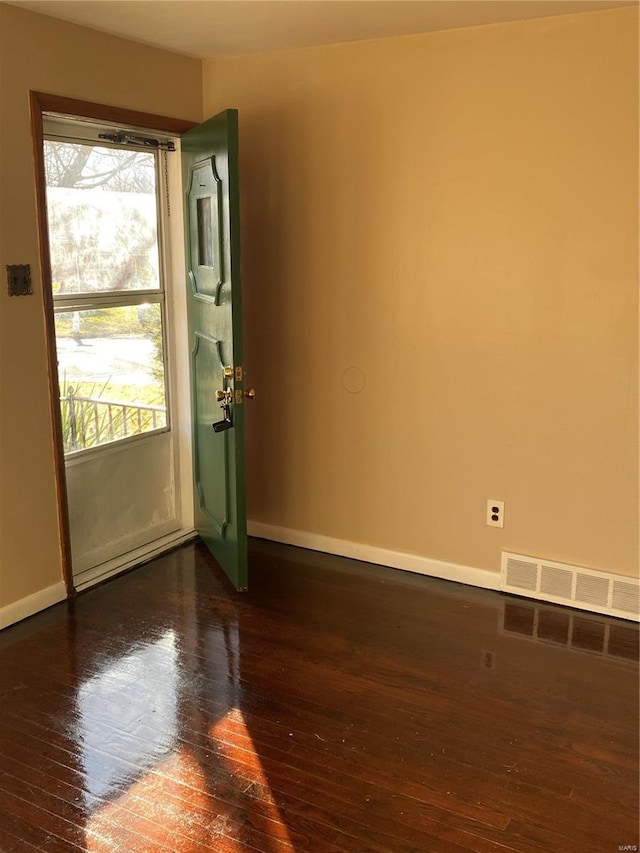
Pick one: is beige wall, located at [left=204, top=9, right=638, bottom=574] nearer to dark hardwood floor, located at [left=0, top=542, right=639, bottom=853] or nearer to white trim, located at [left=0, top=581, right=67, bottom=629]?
dark hardwood floor, located at [left=0, top=542, right=639, bottom=853]

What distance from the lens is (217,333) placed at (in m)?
3.46

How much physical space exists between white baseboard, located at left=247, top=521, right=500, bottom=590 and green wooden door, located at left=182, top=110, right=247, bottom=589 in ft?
1.23

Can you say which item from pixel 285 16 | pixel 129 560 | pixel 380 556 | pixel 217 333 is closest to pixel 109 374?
pixel 217 333

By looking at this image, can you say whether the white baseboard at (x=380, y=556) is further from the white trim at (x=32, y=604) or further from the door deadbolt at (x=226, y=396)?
the white trim at (x=32, y=604)

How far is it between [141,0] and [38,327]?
4.20ft

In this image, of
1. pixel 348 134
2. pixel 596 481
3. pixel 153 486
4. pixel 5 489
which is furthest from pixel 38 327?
pixel 596 481

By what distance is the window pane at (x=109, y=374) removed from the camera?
11.5ft

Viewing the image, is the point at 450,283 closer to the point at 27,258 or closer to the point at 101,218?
the point at 101,218

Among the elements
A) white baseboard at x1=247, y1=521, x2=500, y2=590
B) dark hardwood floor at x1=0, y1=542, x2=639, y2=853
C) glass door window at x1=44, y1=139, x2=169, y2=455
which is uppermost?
glass door window at x1=44, y1=139, x2=169, y2=455

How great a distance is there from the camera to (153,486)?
4031 mm

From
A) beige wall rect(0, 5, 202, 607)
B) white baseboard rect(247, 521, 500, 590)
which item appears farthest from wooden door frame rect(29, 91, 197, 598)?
white baseboard rect(247, 521, 500, 590)

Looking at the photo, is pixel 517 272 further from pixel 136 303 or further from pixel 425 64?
pixel 136 303

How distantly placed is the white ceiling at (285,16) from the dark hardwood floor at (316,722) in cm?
236

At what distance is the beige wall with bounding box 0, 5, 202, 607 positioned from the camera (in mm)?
2969
